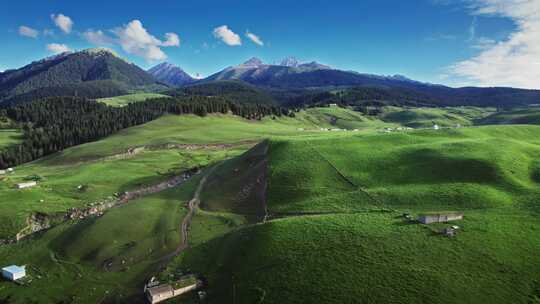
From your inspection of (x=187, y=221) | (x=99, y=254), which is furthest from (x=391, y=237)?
(x=99, y=254)

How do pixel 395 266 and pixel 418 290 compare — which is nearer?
pixel 418 290

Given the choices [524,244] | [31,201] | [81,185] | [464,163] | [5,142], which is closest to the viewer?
[524,244]

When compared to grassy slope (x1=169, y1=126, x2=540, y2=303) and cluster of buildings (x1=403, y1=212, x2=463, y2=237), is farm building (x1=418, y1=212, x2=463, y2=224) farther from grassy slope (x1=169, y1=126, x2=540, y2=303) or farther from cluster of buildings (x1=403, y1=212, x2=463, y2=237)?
grassy slope (x1=169, y1=126, x2=540, y2=303)

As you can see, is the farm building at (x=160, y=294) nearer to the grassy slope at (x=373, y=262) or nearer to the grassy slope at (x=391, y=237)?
the grassy slope at (x=373, y=262)

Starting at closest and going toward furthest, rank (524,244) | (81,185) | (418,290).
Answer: (418,290) → (524,244) → (81,185)

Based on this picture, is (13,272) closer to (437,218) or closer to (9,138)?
(437,218)

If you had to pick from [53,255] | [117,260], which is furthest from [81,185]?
[117,260]

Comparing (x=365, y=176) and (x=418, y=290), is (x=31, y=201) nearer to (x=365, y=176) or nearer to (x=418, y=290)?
(x=365, y=176)
